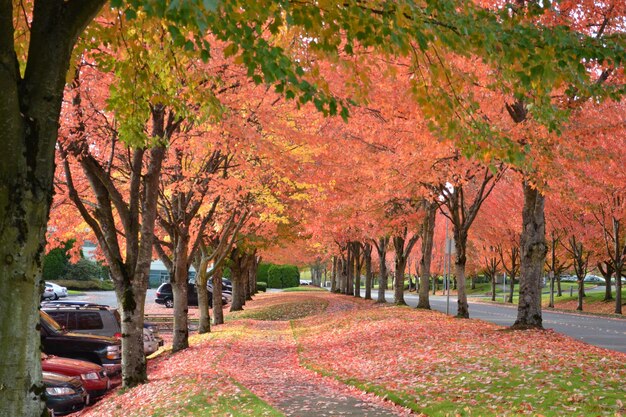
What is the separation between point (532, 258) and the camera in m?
16.7

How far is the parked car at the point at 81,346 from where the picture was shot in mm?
13516

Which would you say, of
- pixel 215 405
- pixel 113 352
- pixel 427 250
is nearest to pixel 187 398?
pixel 215 405

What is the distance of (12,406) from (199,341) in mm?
15482

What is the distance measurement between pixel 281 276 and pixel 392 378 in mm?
84115

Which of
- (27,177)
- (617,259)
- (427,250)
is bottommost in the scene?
(617,259)

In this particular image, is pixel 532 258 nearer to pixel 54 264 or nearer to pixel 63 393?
pixel 63 393

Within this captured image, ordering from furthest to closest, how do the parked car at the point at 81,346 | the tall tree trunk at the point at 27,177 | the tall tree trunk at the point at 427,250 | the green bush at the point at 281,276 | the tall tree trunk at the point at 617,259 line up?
the green bush at the point at 281,276
the tall tree trunk at the point at 617,259
the tall tree trunk at the point at 427,250
the parked car at the point at 81,346
the tall tree trunk at the point at 27,177

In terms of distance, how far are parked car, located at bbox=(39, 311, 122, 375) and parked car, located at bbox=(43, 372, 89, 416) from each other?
3301mm

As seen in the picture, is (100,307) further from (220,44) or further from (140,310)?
(220,44)

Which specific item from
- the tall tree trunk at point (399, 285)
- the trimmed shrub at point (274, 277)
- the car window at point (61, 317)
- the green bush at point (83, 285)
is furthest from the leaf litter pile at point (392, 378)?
the trimmed shrub at point (274, 277)

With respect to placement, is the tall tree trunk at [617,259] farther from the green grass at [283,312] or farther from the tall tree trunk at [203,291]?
the tall tree trunk at [203,291]

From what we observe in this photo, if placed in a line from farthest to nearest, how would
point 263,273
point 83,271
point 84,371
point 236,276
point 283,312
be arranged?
point 263,273, point 83,271, point 236,276, point 283,312, point 84,371

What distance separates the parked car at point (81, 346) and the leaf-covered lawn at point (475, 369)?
4.38 meters

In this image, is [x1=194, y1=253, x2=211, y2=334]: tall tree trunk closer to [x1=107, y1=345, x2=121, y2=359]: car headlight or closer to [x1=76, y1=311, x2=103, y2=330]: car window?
[x1=76, y1=311, x2=103, y2=330]: car window
